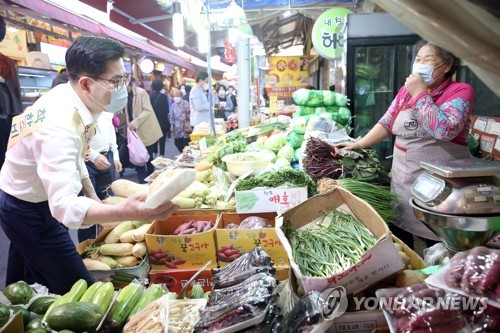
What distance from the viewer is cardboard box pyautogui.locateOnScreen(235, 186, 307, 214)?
287 cm

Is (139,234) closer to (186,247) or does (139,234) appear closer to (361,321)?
(186,247)

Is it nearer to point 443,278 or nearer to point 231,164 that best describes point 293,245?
point 443,278

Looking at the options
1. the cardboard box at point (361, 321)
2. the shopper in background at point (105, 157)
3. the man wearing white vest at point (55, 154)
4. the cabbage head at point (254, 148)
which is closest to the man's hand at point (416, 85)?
the cardboard box at point (361, 321)

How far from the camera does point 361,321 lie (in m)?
1.32

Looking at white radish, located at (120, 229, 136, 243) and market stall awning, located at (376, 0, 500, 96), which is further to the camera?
white radish, located at (120, 229, 136, 243)

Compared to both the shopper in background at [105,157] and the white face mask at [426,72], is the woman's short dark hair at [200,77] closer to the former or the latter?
the shopper in background at [105,157]

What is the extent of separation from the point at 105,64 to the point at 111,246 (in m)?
1.42

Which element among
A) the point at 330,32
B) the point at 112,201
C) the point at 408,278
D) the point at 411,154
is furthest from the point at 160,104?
the point at 408,278

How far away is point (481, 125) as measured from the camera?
390 cm

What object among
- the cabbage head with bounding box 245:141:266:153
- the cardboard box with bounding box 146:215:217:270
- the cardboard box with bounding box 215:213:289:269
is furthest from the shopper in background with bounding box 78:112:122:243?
the cardboard box with bounding box 215:213:289:269

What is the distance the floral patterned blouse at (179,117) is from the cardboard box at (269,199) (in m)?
6.83

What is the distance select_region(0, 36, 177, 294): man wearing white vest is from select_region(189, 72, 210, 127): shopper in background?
6911mm

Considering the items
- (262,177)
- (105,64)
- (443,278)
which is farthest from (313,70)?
(443,278)

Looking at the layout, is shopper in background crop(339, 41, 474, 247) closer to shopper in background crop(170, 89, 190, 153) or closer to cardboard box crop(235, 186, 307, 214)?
cardboard box crop(235, 186, 307, 214)
